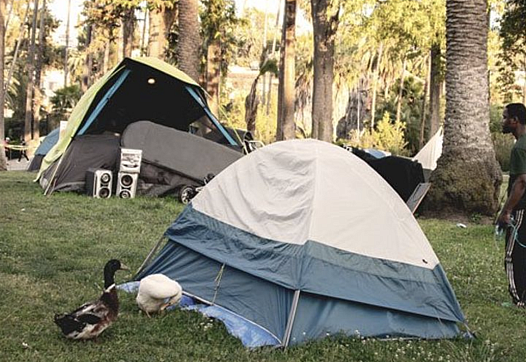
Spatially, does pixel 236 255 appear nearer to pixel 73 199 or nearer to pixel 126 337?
pixel 126 337

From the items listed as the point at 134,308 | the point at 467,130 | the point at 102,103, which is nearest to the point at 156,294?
the point at 134,308

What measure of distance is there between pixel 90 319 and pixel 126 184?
343 inches

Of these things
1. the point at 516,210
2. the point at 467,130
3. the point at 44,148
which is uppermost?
the point at 467,130

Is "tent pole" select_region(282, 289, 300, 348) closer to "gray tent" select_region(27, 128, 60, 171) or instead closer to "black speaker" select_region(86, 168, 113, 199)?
"black speaker" select_region(86, 168, 113, 199)

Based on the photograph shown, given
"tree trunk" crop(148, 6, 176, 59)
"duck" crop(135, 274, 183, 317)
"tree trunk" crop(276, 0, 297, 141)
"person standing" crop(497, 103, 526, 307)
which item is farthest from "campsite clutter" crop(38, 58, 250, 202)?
"person standing" crop(497, 103, 526, 307)

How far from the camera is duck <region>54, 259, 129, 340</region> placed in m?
4.87

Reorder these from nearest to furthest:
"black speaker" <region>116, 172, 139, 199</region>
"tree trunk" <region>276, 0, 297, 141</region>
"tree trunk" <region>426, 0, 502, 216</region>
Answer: "tree trunk" <region>426, 0, 502, 216</region> → "black speaker" <region>116, 172, 139, 199</region> → "tree trunk" <region>276, 0, 297, 141</region>

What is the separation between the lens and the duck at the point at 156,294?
557 centimetres

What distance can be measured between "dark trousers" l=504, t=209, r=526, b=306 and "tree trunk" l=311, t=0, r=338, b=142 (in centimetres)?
1443

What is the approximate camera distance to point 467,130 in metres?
12.4

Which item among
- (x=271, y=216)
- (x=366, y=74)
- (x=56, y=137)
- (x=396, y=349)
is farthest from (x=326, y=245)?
(x=366, y=74)

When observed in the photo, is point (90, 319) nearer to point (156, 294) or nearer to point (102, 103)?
point (156, 294)

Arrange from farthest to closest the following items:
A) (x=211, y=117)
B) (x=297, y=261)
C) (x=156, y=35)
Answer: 1. (x=156, y=35)
2. (x=211, y=117)
3. (x=297, y=261)

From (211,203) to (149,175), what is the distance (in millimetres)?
7633
